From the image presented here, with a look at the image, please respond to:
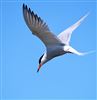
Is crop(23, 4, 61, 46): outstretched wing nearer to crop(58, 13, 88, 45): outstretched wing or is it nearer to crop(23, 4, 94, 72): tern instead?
crop(23, 4, 94, 72): tern

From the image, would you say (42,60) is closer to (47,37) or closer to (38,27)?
(47,37)

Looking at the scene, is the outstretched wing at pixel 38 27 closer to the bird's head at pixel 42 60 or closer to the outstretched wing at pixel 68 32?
the bird's head at pixel 42 60

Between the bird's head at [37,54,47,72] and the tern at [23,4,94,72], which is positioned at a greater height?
the tern at [23,4,94,72]

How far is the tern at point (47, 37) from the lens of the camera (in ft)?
31.4

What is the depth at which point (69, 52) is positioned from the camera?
9984mm

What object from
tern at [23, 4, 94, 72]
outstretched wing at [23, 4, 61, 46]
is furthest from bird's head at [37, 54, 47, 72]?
outstretched wing at [23, 4, 61, 46]

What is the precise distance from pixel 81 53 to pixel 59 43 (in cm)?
108

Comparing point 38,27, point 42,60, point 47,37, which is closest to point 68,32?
point 42,60

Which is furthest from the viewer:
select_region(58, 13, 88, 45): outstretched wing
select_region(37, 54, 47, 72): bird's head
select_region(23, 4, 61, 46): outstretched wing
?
select_region(58, 13, 88, 45): outstretched wing

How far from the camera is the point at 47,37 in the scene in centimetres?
1015

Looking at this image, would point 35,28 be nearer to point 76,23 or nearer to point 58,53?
point 58,53

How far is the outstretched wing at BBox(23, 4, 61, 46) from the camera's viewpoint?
952 cm

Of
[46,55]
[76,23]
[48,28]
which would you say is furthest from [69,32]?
[48,28]

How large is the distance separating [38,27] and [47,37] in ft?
1.28
